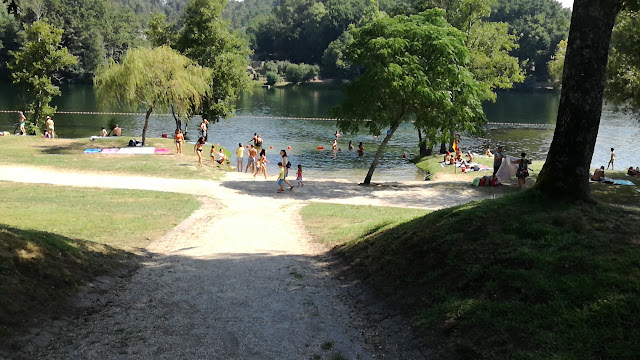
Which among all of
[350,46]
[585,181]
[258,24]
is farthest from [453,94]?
[258,24]

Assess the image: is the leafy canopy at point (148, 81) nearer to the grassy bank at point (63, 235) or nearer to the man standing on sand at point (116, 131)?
the man standing on sand at point (116, 131)

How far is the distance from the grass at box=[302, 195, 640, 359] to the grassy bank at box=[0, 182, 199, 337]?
597 centimetres

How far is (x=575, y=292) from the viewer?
734 cm

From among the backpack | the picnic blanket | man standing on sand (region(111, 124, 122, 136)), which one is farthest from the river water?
the backpack

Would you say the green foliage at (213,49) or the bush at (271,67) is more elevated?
the bush at (271,67)

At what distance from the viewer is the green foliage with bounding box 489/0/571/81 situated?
12550cm

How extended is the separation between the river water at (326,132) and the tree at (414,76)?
8.29 meters

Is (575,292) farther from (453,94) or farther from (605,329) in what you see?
(453,94)

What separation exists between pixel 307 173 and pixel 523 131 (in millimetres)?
36183

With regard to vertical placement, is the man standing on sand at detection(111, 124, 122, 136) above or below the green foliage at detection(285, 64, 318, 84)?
below

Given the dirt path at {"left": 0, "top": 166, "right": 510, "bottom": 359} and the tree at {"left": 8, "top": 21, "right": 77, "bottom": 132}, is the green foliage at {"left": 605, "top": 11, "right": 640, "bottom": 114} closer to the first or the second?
the dirt path at {"left": 0, "top": 166, "right": 510, "bottom": 359}

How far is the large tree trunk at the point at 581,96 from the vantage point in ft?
32.5

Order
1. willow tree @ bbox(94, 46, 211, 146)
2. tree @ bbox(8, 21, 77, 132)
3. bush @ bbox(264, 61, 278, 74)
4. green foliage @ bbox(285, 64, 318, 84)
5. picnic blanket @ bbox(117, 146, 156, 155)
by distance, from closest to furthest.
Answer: picnic blanket @ bbox(117, 146, 156, 155)
willow tree @ bbox(94, 46, 211, 146)
tree @ bbox(8, 21, 77, 132)
green foliage @ bbox(285, 64, 318, 84)
bush @ bbox(264, 61, 278, 74)

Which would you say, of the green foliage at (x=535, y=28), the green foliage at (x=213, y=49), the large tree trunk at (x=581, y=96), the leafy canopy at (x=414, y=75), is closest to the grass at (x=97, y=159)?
the green foliage at (x=213, y=49)
